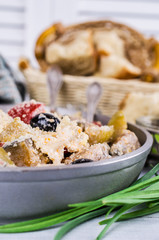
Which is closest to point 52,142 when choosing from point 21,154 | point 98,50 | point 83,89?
point 21,154

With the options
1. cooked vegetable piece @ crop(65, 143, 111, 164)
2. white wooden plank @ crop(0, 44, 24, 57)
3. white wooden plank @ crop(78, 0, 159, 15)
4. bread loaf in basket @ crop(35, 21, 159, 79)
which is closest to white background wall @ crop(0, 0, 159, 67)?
white wooden plank @ crop(78, 0, 159, 15)

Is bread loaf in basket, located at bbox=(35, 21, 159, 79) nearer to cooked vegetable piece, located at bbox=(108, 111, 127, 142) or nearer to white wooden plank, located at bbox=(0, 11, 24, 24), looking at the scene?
cooked vegetable piece, located at bbox=(108, 111, 127, 142)

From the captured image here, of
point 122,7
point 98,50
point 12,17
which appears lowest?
point 98,50

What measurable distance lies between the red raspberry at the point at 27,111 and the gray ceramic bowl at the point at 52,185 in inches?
14.7

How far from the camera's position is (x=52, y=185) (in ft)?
2.24

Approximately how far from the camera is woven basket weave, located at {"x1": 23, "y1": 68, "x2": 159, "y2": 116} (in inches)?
75.0

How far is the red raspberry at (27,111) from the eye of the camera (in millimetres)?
1025

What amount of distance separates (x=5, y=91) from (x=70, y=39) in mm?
708

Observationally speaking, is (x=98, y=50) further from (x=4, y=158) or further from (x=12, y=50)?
(x=12, y=50)

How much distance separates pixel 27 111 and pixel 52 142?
9.7 inches

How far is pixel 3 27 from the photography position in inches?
148

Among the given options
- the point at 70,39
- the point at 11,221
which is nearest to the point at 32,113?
the point at 11,221

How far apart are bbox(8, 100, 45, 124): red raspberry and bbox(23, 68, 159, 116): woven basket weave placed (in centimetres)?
89

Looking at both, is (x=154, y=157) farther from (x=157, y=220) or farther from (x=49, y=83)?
(x=49, y=83)
